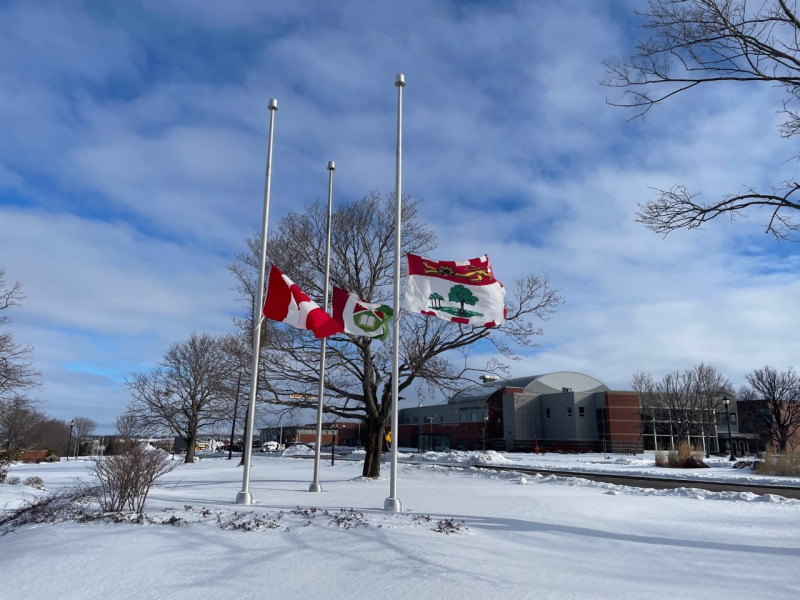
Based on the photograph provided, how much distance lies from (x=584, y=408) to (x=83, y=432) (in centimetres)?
8664

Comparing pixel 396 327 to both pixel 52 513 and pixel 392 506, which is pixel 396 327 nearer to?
pixel 392 506

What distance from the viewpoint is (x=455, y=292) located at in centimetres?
1266

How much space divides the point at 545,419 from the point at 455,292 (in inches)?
2632

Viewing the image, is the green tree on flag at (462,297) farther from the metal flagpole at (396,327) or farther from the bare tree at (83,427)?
the bare tree at (83,427)

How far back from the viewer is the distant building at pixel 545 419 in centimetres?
7012

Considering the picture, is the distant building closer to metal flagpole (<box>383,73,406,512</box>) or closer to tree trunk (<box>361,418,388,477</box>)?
tree trunk (<box>361,418,388,477</box>)

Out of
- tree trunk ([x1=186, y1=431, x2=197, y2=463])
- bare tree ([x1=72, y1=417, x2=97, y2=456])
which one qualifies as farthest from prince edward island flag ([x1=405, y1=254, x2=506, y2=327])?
bare tree ([x1=72, y1=417, x2=97, y2=456])

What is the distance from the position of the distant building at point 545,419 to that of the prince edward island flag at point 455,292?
52.8m

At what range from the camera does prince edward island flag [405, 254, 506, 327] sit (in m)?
12.5

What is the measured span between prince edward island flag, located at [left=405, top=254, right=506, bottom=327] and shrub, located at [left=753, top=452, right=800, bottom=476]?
69.5 ft

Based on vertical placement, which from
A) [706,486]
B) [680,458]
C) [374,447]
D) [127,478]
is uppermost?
[374,447]

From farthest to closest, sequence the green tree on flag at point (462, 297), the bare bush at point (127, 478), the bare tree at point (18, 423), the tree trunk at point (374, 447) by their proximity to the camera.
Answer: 1. the bare tree at point (18, 423)
2. the tree trunk at point (374, 447)
3. the green tree on flag at point (462, 297)
4. the bare bush at point (127, 478)

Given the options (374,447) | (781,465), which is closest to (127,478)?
(374,447)

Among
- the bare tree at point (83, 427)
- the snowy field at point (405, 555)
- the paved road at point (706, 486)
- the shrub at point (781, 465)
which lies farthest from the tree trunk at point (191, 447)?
the bare tree at point (83, 427)
